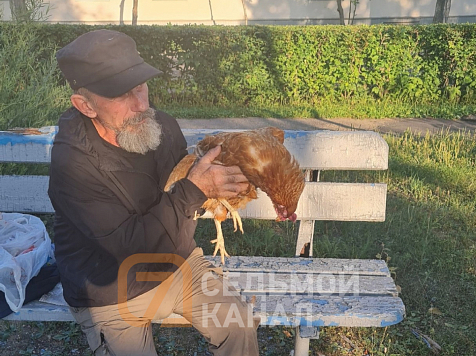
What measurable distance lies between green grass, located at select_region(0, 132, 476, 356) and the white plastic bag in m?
0.76

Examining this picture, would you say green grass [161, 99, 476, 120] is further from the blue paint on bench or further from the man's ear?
the man's ear

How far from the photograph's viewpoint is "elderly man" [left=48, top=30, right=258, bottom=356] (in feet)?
6.52

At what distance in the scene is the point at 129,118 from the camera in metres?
Result: 2.14

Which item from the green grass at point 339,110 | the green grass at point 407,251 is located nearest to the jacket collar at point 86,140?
the green grass at point 407,251

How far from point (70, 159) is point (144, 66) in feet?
1.79

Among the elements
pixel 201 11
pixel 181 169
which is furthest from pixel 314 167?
pixel 201 11

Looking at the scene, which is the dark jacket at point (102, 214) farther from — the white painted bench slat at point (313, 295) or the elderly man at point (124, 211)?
the white painted bench slat at point (313, 295)

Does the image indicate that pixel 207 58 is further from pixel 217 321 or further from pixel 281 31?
pixel 217 321

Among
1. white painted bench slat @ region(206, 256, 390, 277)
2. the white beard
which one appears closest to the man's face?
the white beard

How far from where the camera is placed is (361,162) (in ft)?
9.58

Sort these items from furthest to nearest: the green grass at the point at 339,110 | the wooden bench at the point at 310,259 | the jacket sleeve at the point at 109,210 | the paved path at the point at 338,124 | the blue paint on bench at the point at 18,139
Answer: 1. the green grass at the point at 339,110
2. the paved path at the point at 338,124
3. the blue paint on bench at the point at 18,139
4. the wooden bench at the point at 310,259
5. the jacket sleeve at the point at 109,210

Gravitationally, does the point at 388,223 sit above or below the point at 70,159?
below

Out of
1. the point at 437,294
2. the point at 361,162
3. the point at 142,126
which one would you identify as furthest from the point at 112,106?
the point at 437,294

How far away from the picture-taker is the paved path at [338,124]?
777cm
